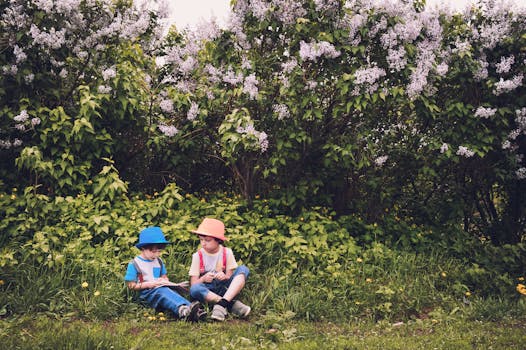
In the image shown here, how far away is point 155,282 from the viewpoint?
14.6 ft

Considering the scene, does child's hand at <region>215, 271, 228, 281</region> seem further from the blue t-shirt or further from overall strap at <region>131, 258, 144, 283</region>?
overall strap at <region>131, 258, 144, 283</region>

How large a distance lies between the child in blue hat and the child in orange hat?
0.61 feet

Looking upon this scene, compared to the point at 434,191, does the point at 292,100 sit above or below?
above

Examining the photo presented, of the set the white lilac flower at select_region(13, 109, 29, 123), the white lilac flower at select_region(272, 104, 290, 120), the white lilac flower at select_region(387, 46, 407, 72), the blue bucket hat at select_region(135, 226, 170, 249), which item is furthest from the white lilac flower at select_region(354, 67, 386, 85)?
the white lilac flower at select_region(13, 109, 29, 123)

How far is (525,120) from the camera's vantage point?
5.89 m

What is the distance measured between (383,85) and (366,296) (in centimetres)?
236

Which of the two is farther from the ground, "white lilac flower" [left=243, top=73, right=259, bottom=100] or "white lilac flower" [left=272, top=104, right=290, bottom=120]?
"white lilac flower" [left=243, top=73, right=259, bottom=100]

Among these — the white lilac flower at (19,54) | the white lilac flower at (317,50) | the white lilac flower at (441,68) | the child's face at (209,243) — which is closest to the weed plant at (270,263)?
the child's face at (209,243)

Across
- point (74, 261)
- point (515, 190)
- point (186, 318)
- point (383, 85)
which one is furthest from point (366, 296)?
point (515, 190)

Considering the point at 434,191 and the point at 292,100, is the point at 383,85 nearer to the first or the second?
the point at 292,100

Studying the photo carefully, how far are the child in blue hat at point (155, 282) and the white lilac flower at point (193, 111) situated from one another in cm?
179

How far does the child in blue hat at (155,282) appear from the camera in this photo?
422 centimetres

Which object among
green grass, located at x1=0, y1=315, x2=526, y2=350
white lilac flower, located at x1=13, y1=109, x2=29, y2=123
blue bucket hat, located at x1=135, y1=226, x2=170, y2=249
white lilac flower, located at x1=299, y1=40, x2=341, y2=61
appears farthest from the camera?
white lilac flower, located at x1=13, y1=109, x2=29, y2=123

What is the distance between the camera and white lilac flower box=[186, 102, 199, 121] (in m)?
5.91
